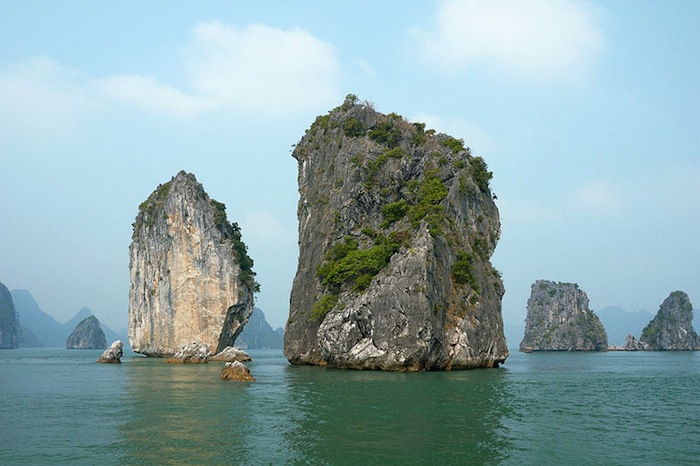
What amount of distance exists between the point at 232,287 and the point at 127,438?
198 ft

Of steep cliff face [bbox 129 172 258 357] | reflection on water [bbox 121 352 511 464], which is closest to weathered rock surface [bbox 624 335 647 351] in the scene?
steep cliff face [bbox 129 172 258 357]

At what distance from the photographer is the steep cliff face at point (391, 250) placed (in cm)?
5256

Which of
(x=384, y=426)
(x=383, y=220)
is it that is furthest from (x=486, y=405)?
(x=383, y=220)

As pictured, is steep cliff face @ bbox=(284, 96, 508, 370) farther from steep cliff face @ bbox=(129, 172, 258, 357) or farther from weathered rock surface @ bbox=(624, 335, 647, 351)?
weathered rock surface @ bbox=(624, 335, 647, 351)

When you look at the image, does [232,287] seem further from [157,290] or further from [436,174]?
[436,174]

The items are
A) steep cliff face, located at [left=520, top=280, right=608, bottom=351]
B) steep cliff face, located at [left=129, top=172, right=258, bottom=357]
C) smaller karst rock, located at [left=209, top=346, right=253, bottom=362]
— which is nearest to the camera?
smaller karst rock, located at [left=209, top=346, right=253, bottom=362]

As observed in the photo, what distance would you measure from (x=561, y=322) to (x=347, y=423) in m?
174

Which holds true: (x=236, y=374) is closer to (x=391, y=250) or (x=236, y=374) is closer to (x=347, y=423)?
(x=391, y=250)

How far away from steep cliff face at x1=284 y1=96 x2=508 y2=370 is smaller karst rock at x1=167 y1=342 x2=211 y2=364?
11.7 m

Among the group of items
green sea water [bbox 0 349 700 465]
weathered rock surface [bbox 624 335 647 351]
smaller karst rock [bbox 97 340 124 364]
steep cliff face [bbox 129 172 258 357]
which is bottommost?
weathered rock surface [bbox 624 335 647 351]

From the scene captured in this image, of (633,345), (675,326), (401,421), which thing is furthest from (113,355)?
(633,345)

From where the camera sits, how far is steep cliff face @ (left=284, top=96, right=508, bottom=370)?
172 feet

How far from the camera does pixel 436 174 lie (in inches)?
2510

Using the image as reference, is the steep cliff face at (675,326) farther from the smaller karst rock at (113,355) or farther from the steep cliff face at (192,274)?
the smaller karst rock at (113,355)
